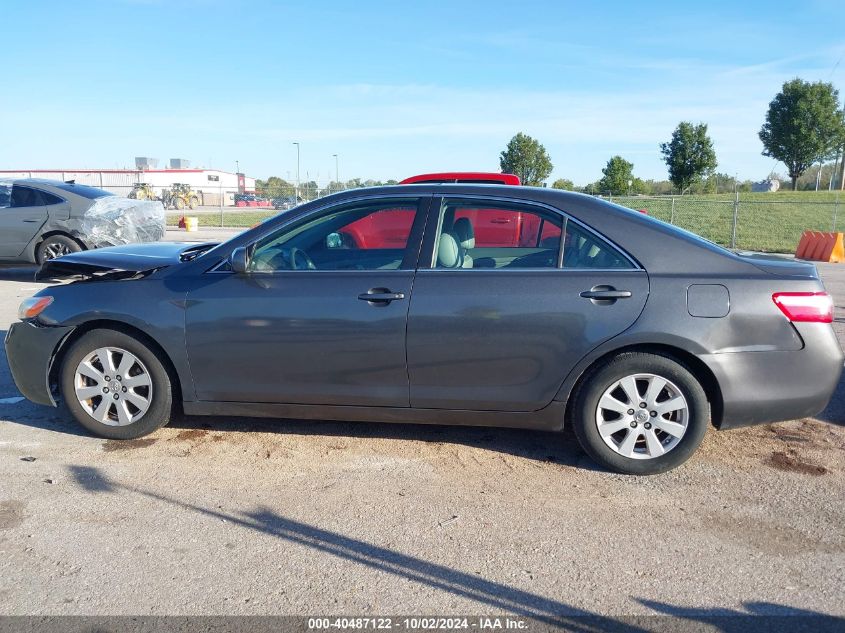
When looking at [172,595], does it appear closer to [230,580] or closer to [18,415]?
[230,580]

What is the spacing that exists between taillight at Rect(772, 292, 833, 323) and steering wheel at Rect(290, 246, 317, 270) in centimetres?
266

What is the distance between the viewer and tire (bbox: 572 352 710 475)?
13.1 ft

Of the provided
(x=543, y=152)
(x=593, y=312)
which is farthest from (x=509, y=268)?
(x=543, y=152)

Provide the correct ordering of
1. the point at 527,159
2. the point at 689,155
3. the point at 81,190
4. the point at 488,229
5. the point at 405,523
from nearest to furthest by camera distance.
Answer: the point at 405,523
the point at 488,229
the point at 81,190
the point at 527,159
the point at 689,155

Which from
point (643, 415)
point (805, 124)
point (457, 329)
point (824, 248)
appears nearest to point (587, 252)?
point (457, 329)

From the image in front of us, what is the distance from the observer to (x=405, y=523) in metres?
3.52

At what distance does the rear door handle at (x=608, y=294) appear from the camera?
3982mm

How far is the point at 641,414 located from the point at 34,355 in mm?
3727

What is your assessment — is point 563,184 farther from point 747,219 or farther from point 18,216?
point 18,216

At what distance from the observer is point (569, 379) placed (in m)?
4.06

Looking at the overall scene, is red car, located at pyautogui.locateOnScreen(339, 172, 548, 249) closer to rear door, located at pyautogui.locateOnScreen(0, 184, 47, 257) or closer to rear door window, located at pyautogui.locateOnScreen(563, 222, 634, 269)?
rear door window, located at pyautogui.locateOnScreen(563, 222, 634, 269)

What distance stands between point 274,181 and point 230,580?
7460 centimetres

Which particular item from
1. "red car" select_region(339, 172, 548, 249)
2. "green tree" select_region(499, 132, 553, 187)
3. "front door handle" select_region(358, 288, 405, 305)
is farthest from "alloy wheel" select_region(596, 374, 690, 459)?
"green tree" select_region(499, 132, 553, 187)

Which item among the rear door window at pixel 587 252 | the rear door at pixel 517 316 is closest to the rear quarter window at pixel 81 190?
the rear door at pixel 517 316
